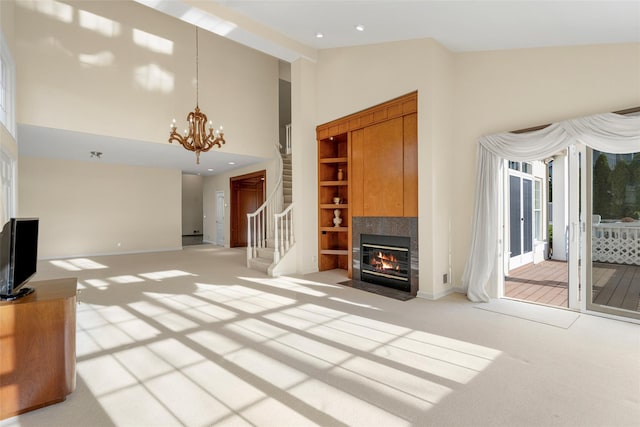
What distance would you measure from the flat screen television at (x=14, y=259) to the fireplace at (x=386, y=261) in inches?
171

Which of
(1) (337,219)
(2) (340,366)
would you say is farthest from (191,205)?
(2) (340,366)

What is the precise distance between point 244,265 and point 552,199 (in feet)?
24.6

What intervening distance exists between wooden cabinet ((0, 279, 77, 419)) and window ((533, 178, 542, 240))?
828cm

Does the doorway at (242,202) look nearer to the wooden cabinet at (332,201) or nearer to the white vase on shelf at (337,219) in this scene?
→ the wooden cabinet at (332,201)

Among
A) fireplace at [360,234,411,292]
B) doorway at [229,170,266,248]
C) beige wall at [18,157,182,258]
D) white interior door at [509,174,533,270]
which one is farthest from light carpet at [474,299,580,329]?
beige wall at [18,157,182,258]

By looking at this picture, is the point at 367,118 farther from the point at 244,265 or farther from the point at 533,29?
the point at 244,265

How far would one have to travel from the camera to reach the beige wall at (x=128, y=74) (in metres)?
5.71

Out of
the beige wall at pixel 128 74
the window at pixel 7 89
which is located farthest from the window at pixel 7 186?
the beige wall at pixel 128 74

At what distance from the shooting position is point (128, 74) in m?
6.69

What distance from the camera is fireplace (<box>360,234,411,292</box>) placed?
4922 mm

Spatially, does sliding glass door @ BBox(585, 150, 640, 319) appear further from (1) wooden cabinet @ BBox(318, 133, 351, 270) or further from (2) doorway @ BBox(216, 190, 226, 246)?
(2) doorway @ BBox(216, 190, 226, 246)

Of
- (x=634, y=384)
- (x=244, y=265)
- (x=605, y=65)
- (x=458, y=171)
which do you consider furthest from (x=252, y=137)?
(x=634, y=384)

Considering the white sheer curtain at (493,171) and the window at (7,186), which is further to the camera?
the window at (7,186)

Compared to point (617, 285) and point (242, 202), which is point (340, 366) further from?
point (242, 202)
